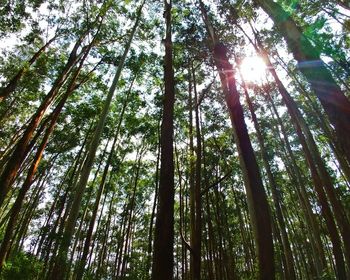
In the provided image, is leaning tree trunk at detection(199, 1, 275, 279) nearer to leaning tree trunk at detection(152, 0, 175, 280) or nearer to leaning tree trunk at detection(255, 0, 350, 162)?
leaning tree trunk at detection(152, 0, 175, 280)

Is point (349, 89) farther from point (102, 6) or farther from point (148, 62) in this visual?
point (102, 6)

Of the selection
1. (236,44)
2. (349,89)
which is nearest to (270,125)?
(349,89)

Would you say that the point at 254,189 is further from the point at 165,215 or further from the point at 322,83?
the point at 322,83

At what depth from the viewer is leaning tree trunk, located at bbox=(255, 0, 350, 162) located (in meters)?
2.56

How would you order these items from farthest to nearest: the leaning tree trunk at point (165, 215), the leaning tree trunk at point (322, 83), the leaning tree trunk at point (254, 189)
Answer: the leaning tree trunk at point (165, 215)
the leaning tree trunk at point (254, 189)
the leaning tree trunk at point (322, 83)

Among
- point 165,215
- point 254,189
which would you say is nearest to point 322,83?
point 254,189

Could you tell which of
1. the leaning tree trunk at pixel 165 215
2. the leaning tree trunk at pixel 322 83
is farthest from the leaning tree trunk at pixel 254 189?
the leaning tree trunk at pixel 322 83

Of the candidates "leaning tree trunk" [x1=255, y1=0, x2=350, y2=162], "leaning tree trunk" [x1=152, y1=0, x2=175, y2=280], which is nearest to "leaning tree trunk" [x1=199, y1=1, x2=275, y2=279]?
"leaning tree trunk" [x1=152, y1=0, x2=175, y2=280]

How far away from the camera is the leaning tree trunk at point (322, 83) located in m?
2.56

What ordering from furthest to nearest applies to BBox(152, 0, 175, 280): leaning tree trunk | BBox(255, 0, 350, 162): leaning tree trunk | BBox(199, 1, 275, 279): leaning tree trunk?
BBox(152, 0, 175, 280): leaning tree trunk → BBox(199, 1, 275, 279): leaning tree trunk → BBox(255, 0, 350, 162): leaning tree trunk

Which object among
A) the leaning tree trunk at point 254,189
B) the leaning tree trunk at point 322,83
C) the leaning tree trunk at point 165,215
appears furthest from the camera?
the leaning tree trunk at point 165,215

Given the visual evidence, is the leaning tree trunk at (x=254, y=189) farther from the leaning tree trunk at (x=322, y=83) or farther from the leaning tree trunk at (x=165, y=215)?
the leaning tree trunk at (x=322, y=83)

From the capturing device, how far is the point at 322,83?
2814 millimetres

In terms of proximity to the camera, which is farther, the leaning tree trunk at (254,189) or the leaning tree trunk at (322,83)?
the leaning tree trunk at (254,189)
